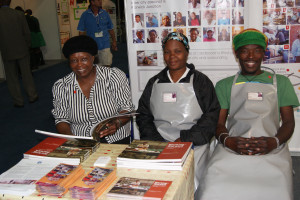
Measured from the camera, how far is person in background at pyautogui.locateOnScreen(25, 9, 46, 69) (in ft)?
30.8

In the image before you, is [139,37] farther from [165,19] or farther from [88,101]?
[88,101]

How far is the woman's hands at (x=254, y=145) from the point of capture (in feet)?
7.55

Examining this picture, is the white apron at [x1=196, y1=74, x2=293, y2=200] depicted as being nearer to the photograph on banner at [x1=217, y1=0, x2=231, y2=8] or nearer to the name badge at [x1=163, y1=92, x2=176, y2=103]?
the name badge at [x1=163, y1=92, x2=176, y2=103]

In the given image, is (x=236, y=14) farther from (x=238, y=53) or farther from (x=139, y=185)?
(x=139, y=185)

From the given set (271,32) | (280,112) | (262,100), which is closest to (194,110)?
(262,100)

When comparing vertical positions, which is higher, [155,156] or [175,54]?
[175,54]

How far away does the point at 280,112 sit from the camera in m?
2.62

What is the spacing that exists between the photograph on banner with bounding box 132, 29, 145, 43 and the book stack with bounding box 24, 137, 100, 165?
1.58 meters

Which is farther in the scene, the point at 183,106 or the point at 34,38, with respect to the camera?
the point at 34,38

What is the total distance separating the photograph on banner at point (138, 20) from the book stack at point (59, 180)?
77.8 inches

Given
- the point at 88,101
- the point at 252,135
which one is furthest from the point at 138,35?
the point at 252,135

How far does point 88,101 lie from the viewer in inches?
107

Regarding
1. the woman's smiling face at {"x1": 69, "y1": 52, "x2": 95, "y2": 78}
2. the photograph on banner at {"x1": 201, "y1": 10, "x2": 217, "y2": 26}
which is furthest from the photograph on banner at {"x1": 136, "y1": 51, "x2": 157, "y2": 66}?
the woman's smiling face at {"x1": 69, "y1": 52, "x2": 95, "y2": 78}

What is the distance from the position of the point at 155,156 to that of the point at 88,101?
104cm
